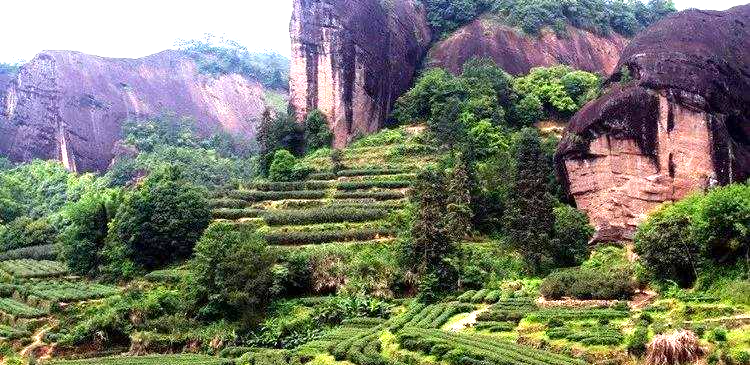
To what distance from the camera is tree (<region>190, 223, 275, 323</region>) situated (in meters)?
32.8

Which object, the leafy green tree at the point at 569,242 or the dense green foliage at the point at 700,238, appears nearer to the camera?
the dense green foliage at the point at 700,238

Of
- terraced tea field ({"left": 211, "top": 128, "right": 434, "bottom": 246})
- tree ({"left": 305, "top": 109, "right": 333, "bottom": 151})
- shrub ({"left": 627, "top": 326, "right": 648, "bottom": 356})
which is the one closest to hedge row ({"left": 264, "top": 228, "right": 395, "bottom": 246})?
terraced tea field ({"left": 211, "top": 128, "right": 434, "bottom": 246})

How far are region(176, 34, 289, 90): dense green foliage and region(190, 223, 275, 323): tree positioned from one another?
237ft

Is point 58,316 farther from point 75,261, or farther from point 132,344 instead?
point 75,261

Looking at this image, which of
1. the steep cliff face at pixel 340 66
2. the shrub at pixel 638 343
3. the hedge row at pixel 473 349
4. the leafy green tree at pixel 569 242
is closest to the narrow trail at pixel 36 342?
the hedge row at pixel 473 349

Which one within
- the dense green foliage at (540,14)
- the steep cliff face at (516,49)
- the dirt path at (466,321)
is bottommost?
the dirt path at (466,321)

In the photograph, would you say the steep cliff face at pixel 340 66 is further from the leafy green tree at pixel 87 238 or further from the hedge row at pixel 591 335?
the hedge row at pixel 591 335

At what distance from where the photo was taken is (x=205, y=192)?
49.3 metres

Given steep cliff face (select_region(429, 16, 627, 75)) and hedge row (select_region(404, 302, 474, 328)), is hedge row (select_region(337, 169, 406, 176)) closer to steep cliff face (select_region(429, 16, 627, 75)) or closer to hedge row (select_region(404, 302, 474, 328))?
hedge row (select_region(404, 302, 474, 328))

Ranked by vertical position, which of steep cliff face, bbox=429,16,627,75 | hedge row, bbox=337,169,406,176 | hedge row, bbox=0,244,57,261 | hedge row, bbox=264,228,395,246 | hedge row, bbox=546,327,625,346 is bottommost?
hedge row, bbox=0,244,57,261

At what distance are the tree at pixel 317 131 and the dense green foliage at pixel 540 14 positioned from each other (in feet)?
64.0

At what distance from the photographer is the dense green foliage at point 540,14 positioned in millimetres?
72188

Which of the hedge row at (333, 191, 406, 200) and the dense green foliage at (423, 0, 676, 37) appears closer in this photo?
the hedge row at (333, 191, 406, 200)

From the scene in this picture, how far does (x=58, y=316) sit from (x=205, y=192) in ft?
49.2
